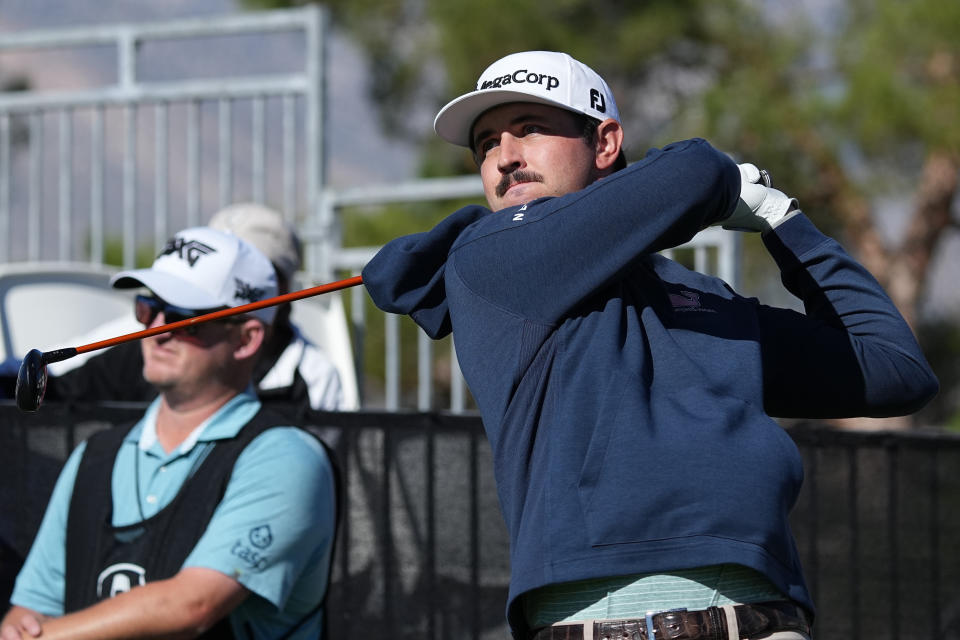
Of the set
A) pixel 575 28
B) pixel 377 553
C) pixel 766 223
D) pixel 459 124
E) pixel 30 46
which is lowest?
pixel 377 553

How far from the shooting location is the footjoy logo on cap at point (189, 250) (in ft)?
11.4

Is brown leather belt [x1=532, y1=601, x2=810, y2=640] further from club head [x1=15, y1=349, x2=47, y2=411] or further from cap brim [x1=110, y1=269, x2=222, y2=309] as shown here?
cap brim [x1=110, y1=269, x2=222, y2=309]

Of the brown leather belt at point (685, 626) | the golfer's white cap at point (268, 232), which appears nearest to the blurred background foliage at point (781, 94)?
the golfer's white cap at point (268, 232)

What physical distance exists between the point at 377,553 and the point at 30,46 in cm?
344

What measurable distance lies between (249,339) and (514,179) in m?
1.34

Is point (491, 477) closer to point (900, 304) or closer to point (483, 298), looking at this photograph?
point (483, 298)

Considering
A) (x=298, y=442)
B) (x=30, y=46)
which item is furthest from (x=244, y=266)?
(x=30, y=46)

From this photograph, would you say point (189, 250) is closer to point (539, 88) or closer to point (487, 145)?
point (487, 145)

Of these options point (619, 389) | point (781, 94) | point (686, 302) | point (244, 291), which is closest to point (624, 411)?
point (619, 389)

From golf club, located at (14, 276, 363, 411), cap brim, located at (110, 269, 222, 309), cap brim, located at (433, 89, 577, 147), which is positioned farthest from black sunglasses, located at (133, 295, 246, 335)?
cap brim, located at (433, 89, 577, 147)

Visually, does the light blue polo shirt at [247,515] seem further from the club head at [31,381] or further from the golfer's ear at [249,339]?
the club head at [31,381]

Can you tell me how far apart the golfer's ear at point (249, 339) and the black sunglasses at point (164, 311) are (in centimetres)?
2

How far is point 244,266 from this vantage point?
11.6 ft

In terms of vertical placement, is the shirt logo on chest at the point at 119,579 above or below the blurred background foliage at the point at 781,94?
below
